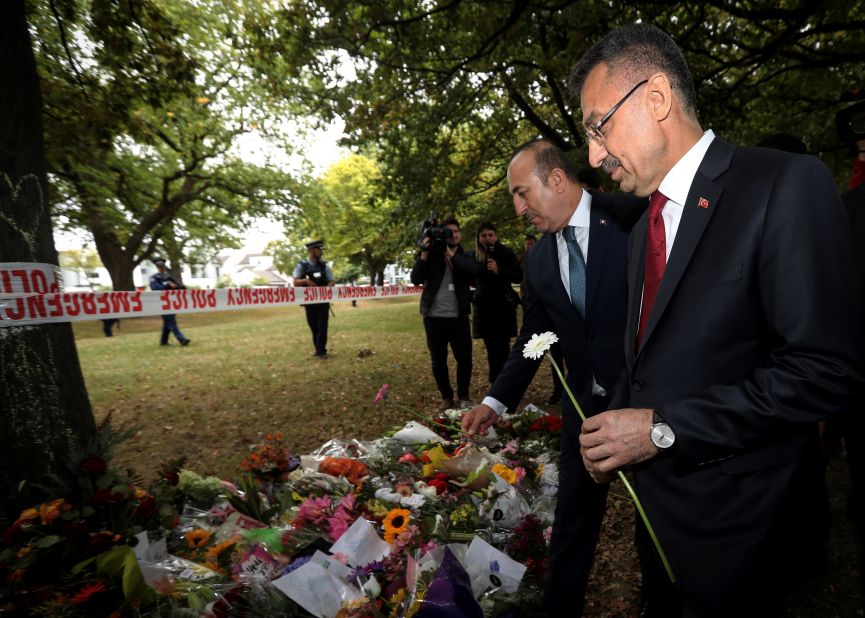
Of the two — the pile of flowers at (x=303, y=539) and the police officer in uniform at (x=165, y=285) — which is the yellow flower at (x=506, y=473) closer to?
the pile of flowers at (x=303, y=539)

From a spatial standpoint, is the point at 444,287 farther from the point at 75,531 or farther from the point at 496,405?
the point at 75,531

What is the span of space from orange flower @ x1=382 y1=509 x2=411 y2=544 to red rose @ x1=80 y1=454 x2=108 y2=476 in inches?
65.2

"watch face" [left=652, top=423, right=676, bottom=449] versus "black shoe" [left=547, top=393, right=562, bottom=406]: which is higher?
"watch face" [left=652, top=423, right=676, bottom=449]

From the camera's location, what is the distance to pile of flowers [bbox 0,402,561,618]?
2.00m

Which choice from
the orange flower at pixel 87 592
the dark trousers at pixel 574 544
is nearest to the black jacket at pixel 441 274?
the dark trousers at pixel 574 544

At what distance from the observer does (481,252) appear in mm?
5883

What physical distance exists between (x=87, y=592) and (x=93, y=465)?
3.00ft

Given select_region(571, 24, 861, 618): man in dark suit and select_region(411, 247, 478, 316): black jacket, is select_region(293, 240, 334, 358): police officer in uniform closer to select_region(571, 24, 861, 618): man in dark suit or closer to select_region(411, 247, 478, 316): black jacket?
select_region(411, 247, 478, 316): black jacket

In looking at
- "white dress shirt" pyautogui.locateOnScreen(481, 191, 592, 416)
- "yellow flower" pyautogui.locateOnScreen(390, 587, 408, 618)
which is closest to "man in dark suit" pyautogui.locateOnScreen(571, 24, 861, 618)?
Result: "white dress shirt" pyautogui.locateOnScreen(481, 191, 592, 416)

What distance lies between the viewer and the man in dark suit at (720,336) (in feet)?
3.18

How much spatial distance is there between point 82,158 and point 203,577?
4.75 metres

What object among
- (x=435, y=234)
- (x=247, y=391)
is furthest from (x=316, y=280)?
(x=435, y=234)

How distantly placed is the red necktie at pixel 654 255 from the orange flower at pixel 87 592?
234 centimetres

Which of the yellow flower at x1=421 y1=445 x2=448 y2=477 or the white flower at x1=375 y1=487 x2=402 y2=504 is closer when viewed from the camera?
the white flower at x1=375 y1=487 x2=402 y2=504
